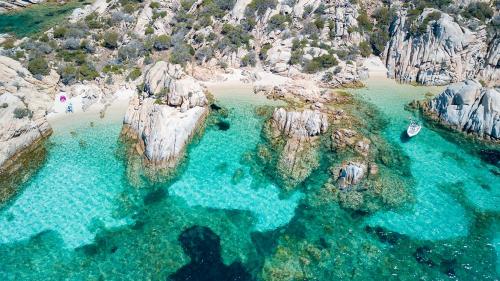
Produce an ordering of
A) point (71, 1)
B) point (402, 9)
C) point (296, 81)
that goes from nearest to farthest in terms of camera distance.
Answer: point (296, 81) < point (402, 9) < point (71, 1)

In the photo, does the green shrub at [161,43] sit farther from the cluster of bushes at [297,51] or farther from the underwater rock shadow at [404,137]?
the underwater rock shadow at [404,137]

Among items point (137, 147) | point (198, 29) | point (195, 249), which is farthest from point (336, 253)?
point (198, 29)

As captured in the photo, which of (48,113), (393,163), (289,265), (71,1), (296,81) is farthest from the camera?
(71,1)

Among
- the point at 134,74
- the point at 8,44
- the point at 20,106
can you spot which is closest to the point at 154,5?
the point at 134,74

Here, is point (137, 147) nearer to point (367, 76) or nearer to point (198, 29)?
point (198, 29)

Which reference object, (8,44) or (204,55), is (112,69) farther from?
(8,44)

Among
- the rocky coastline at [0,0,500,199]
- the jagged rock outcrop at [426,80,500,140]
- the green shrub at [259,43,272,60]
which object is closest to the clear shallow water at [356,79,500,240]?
the jagged rock outcrop at [426,80,500,140]

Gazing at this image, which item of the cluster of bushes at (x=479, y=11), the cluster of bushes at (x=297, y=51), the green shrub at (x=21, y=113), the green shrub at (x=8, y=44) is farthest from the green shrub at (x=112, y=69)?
the cluster of bushes at (x=479, y=11)
